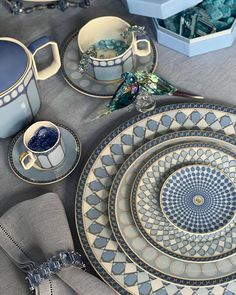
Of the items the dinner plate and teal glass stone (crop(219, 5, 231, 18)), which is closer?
the dinner plate

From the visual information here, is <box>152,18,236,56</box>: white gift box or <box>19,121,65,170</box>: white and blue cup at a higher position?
<box>152,18,236,56</box>: white gift box

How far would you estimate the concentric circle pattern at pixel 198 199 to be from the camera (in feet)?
2.16

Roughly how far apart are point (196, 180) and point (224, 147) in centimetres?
6

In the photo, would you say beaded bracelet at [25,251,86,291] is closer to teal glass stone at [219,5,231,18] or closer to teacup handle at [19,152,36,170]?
teacup handle at [19,152,36,170]

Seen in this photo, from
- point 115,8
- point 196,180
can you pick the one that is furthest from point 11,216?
point 115,8

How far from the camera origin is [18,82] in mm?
636

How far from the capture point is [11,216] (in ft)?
2.19

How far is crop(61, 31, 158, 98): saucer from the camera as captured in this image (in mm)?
751

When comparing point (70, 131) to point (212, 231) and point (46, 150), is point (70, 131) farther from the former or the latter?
point (212, 231)

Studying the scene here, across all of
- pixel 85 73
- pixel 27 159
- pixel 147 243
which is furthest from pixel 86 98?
pixel 147 243

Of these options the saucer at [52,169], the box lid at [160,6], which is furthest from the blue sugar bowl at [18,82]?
the box lid at [160,6]

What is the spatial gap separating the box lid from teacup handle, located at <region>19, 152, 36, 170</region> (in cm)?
27

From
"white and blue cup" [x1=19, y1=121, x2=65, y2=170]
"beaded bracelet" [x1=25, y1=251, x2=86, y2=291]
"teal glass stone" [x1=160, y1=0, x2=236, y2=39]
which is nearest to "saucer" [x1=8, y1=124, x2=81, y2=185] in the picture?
"white and blue cup" [x1=19, y1=121, x2=65, y2=170]

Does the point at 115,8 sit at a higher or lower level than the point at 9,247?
higher
